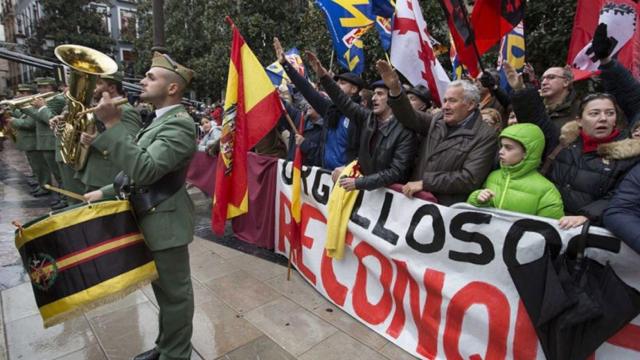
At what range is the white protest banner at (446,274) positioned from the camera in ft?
6.88

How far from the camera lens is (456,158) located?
2660mm

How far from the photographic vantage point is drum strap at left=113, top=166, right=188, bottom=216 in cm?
219

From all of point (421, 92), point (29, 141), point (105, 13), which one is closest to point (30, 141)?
point (29, 141)

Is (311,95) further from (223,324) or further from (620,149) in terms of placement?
(620,149)

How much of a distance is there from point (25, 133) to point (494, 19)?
25.5 feet

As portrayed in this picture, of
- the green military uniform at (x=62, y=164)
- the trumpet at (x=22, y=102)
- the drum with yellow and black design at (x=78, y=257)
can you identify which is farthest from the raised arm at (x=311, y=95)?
the trumpet at (x=22, y=102)

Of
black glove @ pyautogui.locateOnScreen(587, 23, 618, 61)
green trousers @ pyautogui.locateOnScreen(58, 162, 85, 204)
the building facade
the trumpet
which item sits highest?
the building facade

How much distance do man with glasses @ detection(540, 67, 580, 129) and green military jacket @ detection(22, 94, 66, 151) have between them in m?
6.18

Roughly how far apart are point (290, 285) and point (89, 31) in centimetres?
3224

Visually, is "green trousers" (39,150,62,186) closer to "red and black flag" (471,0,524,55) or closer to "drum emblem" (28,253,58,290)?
"drum emblem" (28,253,58,290)

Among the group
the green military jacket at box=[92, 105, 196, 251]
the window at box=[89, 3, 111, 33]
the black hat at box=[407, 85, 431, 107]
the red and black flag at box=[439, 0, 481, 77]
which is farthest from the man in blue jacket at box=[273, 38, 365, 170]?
the window at box=[89, 3, 111, 33]

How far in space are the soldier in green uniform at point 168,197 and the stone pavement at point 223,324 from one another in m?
0.51

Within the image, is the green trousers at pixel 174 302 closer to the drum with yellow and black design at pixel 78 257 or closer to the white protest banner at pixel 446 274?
the drum with yellow and black design at pixel 78 257

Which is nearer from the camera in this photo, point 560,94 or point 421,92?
point 560,94
